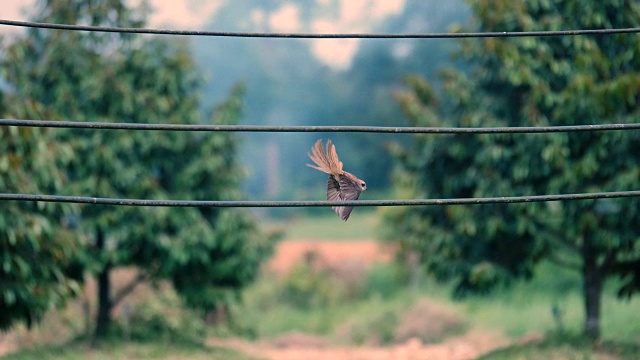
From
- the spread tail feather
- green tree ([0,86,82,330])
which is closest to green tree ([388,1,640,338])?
green tree ([0,86,82,330])

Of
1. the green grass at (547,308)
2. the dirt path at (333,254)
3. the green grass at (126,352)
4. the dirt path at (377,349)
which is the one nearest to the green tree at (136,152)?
the green grass at (126,352)

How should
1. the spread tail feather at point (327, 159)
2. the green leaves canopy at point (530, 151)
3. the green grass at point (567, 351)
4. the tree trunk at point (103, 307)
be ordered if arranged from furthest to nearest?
the tree trunk at point (103, 307) < the green grass at point (567, 351) < the green leaves canopy at point (530, 151) < the spread tail feather at point (327, 159)

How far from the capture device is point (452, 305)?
2389 centimetres

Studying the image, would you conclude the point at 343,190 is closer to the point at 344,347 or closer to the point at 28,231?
the point at 28,231

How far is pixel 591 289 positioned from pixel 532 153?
8.25ft

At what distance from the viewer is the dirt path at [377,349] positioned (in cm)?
1705

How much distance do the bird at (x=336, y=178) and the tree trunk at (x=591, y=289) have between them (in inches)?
341

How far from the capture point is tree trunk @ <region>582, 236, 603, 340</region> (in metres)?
14.3

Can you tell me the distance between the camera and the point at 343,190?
6.32m

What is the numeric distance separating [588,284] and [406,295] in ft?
40.9

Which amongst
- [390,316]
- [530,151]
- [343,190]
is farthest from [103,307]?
[343,190]

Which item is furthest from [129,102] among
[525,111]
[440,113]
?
[525,111]

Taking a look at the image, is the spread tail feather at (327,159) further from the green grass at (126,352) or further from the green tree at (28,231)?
the green grass at (126,352)

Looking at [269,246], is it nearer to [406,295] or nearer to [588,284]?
[588,284]
